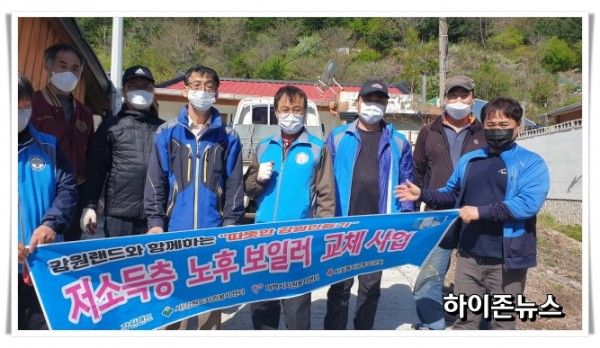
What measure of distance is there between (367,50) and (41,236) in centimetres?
3919

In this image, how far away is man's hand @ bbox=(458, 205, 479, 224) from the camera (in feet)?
9.25

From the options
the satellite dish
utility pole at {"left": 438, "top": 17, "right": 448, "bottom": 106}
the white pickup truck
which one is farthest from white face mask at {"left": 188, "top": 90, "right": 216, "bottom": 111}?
the satellite dish

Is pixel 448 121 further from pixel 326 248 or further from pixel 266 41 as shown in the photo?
pixel 266 41

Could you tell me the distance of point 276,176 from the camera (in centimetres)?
311

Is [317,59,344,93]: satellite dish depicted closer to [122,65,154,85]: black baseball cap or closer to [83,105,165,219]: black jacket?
[122,65,154,85]: black baseball cap

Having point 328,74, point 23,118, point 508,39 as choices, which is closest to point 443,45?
point 328,74

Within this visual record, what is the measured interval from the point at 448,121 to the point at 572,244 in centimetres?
602

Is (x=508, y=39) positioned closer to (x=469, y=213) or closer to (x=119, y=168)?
(x=469, y=213)

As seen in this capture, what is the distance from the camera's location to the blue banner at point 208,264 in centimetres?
255

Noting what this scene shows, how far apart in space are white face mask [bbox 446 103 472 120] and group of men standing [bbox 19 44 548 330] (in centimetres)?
1

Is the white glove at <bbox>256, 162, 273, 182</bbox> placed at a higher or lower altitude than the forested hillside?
lower

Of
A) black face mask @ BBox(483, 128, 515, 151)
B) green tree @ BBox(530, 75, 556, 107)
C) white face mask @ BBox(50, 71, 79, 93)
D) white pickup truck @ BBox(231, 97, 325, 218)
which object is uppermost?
green tree @ BBox(530, 75, 556, 107)

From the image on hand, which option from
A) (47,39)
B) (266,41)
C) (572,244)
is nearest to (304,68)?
(266,41)

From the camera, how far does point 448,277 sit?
215 inches
